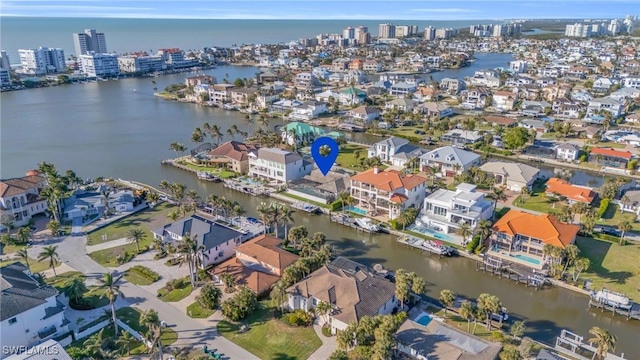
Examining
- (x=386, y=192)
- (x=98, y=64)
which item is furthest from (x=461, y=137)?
(x=98, y=64)

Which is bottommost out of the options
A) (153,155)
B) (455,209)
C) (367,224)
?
(367,224)

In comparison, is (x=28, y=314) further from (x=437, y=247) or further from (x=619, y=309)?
(x=619, y=309)

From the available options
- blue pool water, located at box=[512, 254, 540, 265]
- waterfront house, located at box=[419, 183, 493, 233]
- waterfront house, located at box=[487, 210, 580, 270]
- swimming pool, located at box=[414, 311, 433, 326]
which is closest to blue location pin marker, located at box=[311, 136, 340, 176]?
waterfront house, located at box=[419, 183, 493, 233]

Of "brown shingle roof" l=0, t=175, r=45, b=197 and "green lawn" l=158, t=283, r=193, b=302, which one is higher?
"brown shingle roof" l=0, t=175, r=45, b=197

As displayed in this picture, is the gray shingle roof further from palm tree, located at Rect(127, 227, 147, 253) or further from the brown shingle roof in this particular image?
the brown shingle roof

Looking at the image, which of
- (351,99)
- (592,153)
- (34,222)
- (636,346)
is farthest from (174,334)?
(351,99)
